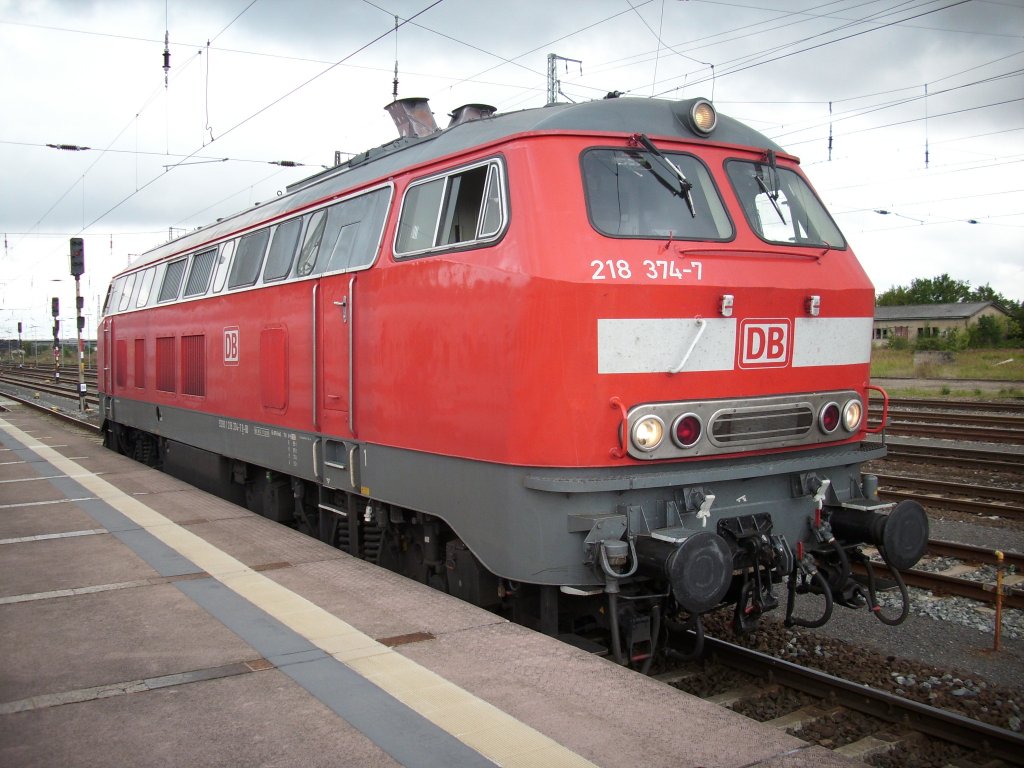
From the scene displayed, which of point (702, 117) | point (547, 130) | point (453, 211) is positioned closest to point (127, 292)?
point (453, 211)

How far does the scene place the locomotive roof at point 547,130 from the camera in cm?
546

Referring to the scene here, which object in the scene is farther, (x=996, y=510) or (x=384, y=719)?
(x=996, y=510)

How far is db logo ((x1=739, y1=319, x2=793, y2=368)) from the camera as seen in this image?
5.49 meters

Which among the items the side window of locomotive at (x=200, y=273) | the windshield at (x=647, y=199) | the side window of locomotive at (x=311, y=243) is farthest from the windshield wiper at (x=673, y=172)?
the side window of locomotive at (x=200, y=273)

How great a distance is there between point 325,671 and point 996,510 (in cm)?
894

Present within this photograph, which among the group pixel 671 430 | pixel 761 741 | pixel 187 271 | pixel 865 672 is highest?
pixel 187 271

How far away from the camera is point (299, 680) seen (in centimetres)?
436

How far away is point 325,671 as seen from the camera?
14.7ft

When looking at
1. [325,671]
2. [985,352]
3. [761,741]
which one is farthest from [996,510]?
[985,352]

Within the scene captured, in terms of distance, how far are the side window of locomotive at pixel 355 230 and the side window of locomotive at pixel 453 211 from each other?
1.16 feet

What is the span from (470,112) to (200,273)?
5.28 m

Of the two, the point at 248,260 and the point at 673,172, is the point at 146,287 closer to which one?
the point at 248,260

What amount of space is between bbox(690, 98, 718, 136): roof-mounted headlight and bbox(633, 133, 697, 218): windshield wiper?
0.40 meters

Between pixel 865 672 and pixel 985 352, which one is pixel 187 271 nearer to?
pixel 865 672
